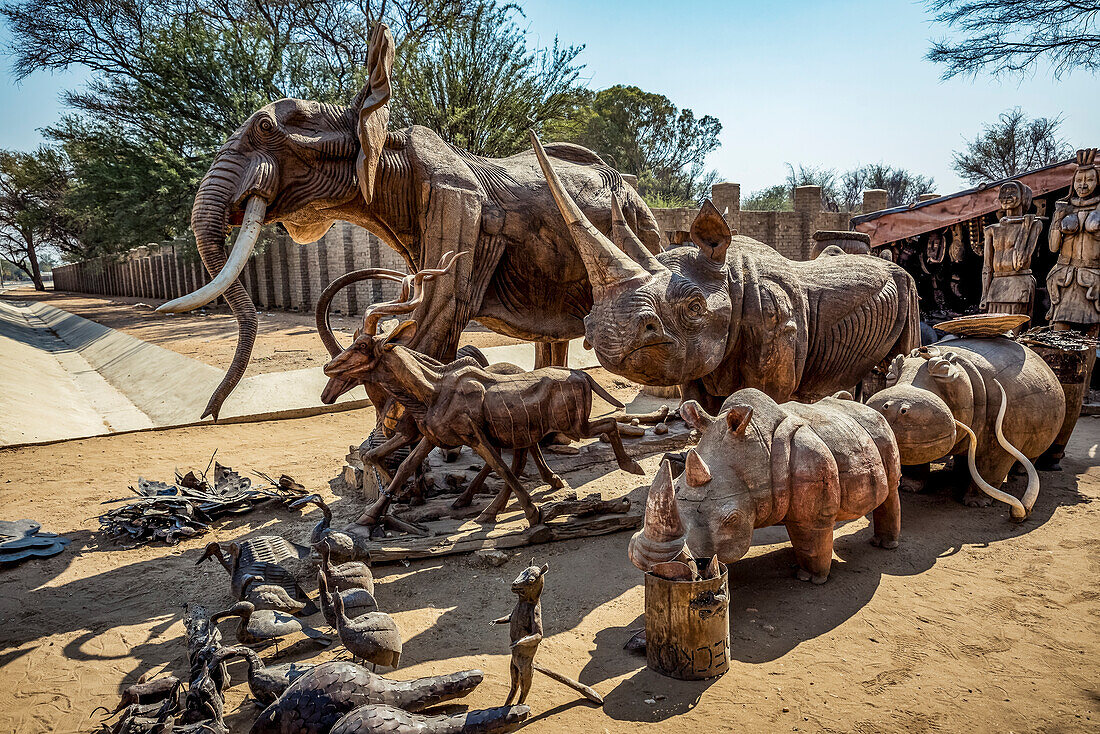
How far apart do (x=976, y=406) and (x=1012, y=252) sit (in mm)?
5646

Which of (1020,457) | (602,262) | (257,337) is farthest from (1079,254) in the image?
(257,337)

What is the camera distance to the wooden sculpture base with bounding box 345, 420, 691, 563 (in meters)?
4.36

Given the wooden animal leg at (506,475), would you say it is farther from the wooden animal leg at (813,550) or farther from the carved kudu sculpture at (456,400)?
the wooden animal leg at (813,550)

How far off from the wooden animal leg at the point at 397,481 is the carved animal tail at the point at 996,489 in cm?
353

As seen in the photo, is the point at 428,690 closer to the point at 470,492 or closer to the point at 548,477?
the point at 470,492

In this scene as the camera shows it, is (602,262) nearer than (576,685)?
No

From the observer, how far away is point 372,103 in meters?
4.70

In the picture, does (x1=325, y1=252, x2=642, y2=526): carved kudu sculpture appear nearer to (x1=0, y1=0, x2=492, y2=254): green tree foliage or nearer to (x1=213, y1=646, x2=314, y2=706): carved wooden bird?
(x1=213, y1=646, x2=314, y2=706): carved wooden bird

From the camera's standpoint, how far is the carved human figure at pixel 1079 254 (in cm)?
848

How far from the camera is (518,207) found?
544 centimetres

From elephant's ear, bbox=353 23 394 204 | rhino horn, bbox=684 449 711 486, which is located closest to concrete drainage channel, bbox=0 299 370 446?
elephant's ear, bbox=353 23 394 204

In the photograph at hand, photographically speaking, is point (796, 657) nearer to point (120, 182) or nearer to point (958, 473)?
point (958, 473)

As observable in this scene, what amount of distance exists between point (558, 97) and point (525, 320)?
54.0ft

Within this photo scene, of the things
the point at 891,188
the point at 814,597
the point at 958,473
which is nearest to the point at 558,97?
the point at 958,473
